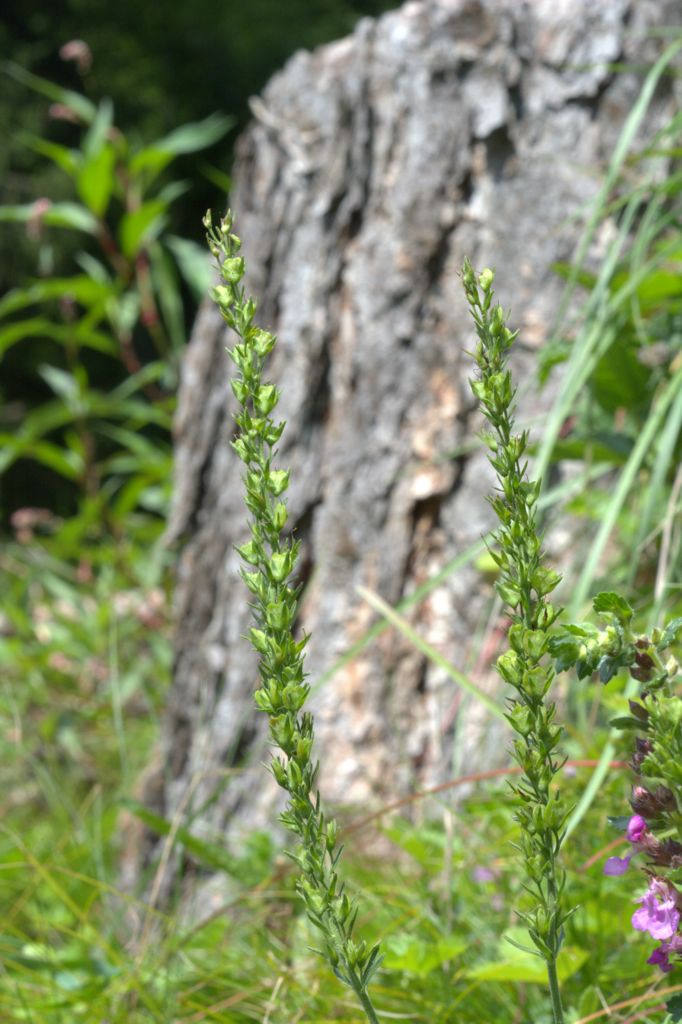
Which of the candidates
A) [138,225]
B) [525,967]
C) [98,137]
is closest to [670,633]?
[525,967]

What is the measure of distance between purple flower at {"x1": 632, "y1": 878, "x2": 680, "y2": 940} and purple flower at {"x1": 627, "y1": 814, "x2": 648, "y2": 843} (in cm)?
2

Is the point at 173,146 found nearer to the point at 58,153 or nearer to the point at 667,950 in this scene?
the point at 58,153

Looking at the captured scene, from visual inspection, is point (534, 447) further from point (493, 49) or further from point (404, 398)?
point (493, 49)

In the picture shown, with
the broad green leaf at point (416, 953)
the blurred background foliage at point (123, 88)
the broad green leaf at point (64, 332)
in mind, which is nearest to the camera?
the broad green leaf at point (416, 953)

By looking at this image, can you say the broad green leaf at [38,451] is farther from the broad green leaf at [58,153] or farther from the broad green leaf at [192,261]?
the broad green leaf at [58,153]

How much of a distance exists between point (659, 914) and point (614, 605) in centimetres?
17

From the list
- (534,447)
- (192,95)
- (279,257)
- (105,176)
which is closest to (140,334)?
(192,95)

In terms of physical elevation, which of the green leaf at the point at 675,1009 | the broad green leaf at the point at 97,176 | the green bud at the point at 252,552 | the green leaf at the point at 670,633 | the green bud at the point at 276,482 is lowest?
the green leaf at the point at 675,1009

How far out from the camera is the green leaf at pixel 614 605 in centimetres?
58

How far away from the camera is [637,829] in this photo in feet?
2.00

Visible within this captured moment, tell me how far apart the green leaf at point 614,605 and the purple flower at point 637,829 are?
0.11 metres

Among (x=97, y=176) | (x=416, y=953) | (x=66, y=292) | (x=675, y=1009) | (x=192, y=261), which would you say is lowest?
(x=416, y=953)

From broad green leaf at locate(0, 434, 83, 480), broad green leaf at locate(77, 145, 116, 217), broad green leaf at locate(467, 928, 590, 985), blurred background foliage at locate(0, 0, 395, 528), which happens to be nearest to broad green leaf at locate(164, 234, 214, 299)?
broad green leaf at locate(77, 145, 116, 217)

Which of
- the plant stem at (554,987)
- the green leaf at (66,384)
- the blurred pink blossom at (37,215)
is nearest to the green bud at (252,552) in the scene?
the plant stem at (554,987)
